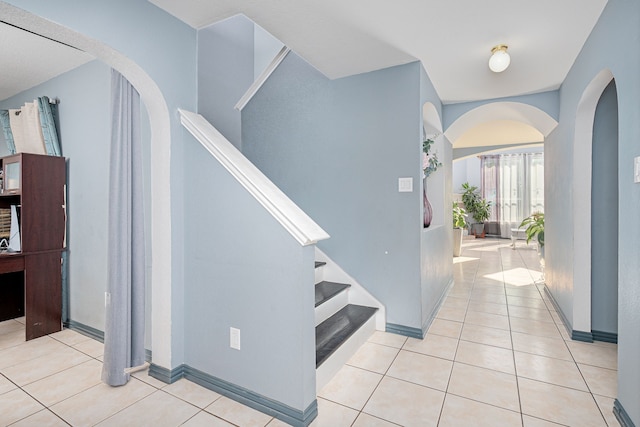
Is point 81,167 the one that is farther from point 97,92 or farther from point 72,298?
point 72,298

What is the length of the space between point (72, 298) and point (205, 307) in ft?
6.09

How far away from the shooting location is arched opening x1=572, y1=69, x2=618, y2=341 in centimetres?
252

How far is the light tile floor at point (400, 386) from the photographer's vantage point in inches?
65.9

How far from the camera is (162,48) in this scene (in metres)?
1.89

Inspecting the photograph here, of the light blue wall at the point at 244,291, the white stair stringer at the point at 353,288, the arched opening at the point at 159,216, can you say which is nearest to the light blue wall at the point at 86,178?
the arched opening at the point at 159,216

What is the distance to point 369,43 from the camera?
2.35 meters

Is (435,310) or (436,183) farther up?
(436,183)

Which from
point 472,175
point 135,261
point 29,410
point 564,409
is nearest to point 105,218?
point 135,261

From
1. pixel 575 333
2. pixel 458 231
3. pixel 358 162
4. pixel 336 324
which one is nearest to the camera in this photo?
pixel 336 324

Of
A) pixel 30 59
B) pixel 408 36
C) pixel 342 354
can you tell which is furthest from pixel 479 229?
pixel 30 59

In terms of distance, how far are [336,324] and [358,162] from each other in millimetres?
1406

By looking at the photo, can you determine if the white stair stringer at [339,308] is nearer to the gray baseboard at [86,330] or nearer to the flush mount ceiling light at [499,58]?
the gray baseboard at [86,330]

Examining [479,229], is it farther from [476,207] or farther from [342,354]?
[342,354]

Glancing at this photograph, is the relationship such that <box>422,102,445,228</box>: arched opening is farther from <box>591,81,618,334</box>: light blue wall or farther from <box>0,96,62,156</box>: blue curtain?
<box>0,96,62,156</box>: blue curtain
